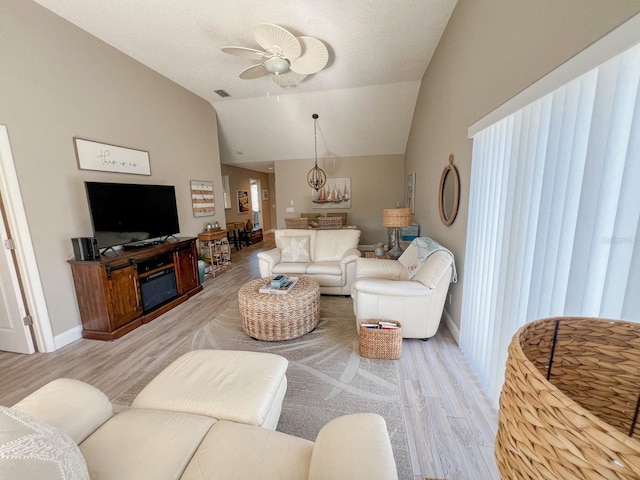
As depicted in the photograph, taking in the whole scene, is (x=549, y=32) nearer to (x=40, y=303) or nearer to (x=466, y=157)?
(x=466, y=157)

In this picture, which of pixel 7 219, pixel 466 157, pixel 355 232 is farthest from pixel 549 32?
pixel 7 219

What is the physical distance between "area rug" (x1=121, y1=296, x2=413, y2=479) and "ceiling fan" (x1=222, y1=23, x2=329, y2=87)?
2794 millimetres

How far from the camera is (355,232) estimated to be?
417 cm

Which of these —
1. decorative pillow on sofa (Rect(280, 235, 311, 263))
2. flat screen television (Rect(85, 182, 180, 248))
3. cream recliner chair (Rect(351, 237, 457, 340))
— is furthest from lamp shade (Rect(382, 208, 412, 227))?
flat screen television (Rect(85, 182, 180, 248))

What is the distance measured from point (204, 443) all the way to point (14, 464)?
2.10ft

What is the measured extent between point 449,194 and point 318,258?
2.00 meters

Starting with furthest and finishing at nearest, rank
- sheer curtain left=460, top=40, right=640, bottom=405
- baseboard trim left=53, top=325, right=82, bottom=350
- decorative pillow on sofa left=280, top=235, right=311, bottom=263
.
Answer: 1. decorative pillow on sofa left=280, top=235, right=311, bottom=263
2. baseboard trim left=53, top=325, right=82, bottom=350
3. sheer curtain left=460, top=40, right=640, bottom=405

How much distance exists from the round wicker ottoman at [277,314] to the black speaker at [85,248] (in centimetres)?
158

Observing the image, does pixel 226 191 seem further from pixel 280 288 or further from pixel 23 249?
pixel 280 288

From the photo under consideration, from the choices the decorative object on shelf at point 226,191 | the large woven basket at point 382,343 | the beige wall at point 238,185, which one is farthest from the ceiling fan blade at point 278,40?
the decorative object on shelf at point 226,191

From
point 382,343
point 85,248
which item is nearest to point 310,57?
point 382,343

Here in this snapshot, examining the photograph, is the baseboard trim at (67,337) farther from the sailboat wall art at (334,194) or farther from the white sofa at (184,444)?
the sailboat wall art at (334,194)

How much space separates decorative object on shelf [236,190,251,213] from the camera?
825cm

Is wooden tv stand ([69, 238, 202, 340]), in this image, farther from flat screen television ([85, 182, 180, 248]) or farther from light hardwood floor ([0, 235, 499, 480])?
flat screen television ([85, 182, 180, 248])
